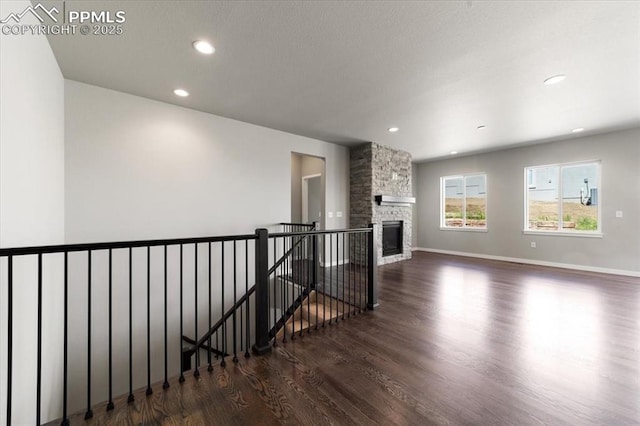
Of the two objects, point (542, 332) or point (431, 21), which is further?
point (542, 332)

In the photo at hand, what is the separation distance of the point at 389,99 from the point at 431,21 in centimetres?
144

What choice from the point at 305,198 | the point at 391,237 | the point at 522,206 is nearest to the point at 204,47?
the point at 305,198

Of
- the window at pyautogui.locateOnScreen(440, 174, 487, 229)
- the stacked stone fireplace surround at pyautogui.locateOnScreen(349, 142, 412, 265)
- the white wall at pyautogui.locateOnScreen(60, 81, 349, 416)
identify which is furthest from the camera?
the window at pyautogui.locateOnScreen(440, 174, 487, 229)

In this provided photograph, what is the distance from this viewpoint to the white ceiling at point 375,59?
199 cm

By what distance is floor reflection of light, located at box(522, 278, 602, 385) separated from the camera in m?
2.03

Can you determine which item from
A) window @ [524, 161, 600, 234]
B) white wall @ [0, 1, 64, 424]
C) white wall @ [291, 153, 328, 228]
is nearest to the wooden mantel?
white wall @ [291, 153, 328, 228]

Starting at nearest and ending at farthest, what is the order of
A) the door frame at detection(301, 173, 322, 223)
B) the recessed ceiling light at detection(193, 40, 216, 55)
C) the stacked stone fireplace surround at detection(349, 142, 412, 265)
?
the recessed ceiling light at detection(193, 40, 216, 55), the stacked stone fireplace surround at detection(349, 142, 412, 265), the door frame at detection(301, 173, 322, 223)

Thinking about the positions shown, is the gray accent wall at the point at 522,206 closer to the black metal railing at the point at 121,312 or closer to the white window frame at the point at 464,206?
the white window frame at the point at 464,206

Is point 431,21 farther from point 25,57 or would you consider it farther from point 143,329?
point 143,329

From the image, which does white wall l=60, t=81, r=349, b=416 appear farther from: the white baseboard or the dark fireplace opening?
the white baseboard

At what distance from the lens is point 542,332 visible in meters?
2.62

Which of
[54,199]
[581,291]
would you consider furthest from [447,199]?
[54,199]

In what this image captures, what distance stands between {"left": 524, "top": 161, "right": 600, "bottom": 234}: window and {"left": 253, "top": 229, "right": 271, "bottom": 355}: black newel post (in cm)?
660

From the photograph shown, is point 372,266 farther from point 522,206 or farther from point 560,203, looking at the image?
point 560,203
